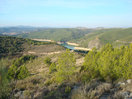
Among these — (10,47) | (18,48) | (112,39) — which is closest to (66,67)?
(10,47)

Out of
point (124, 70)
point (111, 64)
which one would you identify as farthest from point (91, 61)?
point (124, 70)

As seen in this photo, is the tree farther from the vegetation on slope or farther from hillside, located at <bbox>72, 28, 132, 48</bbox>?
hillside, located at <bbox>72, 28, 132, 48</bbox>

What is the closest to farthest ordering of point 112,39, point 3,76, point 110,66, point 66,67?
point 3,76 < point 66,67 < point 110,66 < point 112,39

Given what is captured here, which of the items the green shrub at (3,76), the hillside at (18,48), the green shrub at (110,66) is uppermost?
the green shrub at (3,76)

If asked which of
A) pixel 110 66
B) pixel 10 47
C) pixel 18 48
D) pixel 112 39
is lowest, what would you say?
pixel 18 48

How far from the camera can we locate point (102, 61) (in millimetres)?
11461

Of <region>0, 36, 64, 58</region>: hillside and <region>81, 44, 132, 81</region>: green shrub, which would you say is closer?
<region>81, 44, 132, 81</region>: green shrub

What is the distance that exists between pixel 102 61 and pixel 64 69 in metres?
4.42

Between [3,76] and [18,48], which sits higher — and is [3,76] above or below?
above

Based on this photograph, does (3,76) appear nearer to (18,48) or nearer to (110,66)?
(110,66)

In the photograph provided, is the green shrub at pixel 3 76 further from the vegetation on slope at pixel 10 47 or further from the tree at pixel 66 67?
the vegetation on slope at pixel 10 47

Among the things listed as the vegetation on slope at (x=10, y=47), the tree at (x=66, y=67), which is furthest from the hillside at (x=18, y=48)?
the tree at (x=66, y=67)

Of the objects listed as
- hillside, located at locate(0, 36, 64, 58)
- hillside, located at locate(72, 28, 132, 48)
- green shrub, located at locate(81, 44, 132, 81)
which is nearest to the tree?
green shrub, located at locate(81, 44, 132, 81)

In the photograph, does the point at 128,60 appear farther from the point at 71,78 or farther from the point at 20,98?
the point at 20,98
